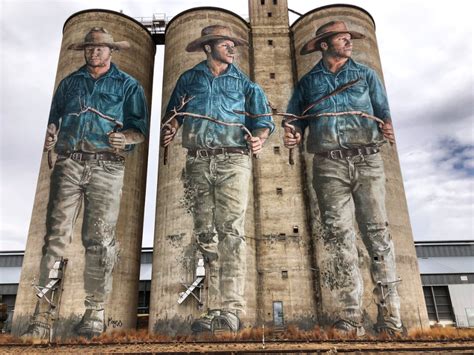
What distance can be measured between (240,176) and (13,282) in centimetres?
3089

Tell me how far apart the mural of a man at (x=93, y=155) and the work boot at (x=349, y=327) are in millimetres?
16872

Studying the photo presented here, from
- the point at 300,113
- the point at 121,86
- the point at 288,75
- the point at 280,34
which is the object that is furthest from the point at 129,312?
the point at 280,34

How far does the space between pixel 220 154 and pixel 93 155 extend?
1067 centimetres

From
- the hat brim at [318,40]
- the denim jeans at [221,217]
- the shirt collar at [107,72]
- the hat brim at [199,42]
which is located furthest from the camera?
the hat brim at [318,40]

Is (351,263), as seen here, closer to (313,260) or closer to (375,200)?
(313,260)

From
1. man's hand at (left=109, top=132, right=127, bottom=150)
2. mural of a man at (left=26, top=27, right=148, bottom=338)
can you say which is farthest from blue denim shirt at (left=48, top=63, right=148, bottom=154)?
man's hand at (left=109, top=132, right=127, bottom=150)

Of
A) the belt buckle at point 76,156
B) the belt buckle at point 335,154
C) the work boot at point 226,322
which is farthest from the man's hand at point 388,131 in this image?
the belt buckle at point 76,156

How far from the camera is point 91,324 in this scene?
1087 inches

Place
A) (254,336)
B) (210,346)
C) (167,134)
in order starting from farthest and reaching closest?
(167,134)
(254,336)
(210,346)

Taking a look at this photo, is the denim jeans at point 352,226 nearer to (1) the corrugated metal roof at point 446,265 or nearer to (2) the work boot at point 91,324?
(2) the work boot at point 91,324

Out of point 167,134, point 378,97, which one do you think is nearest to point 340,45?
point 378,97

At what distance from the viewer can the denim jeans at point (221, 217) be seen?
27531 millimetres

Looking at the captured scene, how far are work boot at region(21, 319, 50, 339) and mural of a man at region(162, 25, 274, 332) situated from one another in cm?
1058

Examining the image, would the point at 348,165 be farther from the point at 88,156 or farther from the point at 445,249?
the point at 445,249
